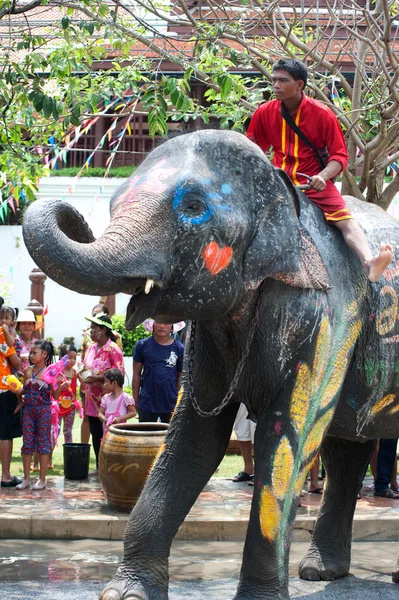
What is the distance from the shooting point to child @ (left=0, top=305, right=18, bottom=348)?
8.97m

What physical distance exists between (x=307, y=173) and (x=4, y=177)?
258 inches

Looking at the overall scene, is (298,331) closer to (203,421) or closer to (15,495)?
(203,421)

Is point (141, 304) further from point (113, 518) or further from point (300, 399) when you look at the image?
point (113, 518)

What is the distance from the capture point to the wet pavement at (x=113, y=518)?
752 cm

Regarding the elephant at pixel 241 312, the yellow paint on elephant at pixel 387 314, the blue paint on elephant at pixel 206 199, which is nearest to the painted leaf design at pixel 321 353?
the elephant at pixel 241 312

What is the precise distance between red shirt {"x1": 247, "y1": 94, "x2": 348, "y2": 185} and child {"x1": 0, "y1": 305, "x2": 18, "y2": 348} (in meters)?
4.55

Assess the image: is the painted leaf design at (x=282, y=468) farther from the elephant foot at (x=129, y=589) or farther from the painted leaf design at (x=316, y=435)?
the elephant foot at (x=129, y=589)

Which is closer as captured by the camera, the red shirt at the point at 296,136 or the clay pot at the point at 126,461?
the red shirt at the point at 296,136

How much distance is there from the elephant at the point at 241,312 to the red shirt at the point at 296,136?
0.88ft

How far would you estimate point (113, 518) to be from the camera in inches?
298

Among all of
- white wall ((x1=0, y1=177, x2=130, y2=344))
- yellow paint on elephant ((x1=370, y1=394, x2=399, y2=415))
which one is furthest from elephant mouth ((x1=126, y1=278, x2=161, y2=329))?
white wall ((x1=0, y1=177, x2=130, y2=344))

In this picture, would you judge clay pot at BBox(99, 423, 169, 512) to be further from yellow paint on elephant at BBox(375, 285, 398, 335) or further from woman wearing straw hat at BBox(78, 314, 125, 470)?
yellow paint on elephant at BBox(375, 285, 398, 335)

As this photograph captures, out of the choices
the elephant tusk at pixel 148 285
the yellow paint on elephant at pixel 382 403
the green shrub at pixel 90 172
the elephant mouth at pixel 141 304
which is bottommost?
the yellow paint on elephant at pixel 382 403

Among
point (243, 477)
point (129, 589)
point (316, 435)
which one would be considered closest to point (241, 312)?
point (316, 435)
